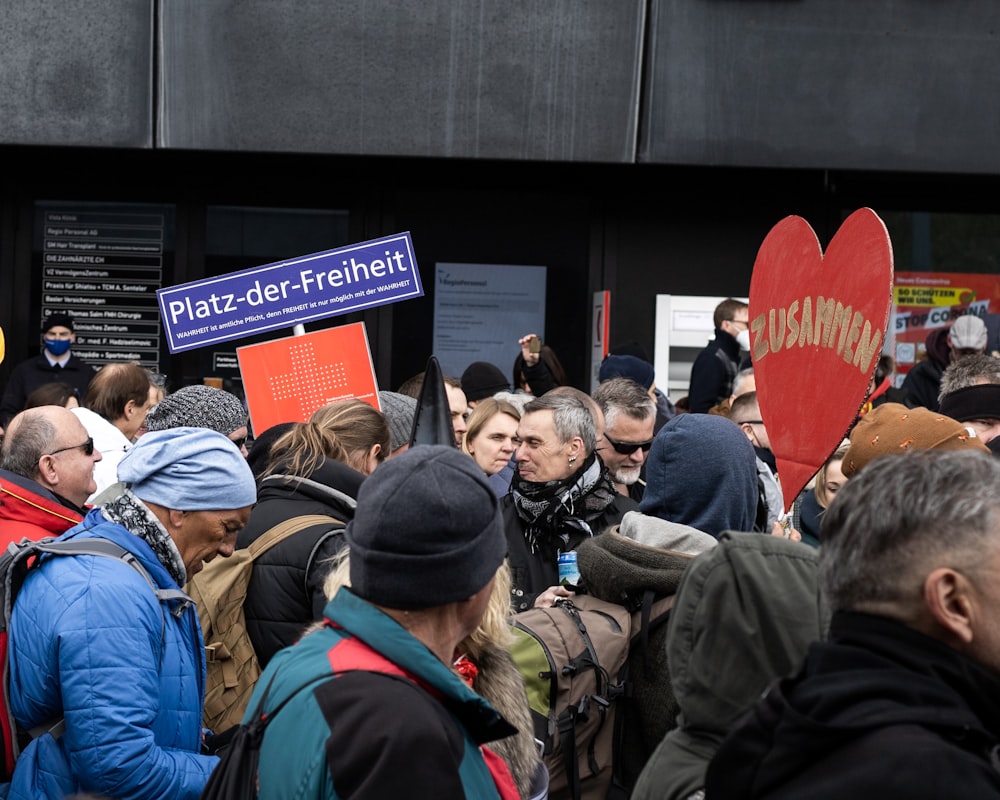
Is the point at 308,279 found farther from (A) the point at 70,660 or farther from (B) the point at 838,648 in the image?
(B) the point at 838,648

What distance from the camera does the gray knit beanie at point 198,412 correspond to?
15.6 ft

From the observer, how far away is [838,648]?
1643 mm

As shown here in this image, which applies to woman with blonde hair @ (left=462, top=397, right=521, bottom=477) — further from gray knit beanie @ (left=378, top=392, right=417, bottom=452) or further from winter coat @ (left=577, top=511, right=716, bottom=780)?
winter coat @ (left=577, top=511, right=716, bottom=780)

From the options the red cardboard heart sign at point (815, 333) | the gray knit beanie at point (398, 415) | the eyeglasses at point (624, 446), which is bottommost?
the eyeglasses at point (624, 446)

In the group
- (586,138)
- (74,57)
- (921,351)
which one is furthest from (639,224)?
(74,57)

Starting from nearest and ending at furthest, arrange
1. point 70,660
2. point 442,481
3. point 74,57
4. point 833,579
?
point 833,579 → point 442,481 → point 70,660 → point 74,57

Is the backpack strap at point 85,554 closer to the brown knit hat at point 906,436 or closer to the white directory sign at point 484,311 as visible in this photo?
the brown knit hat at point 906,436

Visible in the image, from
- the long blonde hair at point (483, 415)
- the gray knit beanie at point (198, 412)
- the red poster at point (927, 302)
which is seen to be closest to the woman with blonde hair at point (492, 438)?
the long blonde hair at point (483, 415)

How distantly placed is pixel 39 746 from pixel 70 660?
238mm

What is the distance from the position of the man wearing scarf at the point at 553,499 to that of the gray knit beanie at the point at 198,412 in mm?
1096

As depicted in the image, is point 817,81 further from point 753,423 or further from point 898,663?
point 898,663

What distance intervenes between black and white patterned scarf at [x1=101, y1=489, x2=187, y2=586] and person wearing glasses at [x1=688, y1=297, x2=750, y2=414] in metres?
5.83

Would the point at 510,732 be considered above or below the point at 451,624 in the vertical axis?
below

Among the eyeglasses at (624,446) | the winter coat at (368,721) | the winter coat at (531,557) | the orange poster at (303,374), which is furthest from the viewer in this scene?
the eyeglasses at (624,446)
